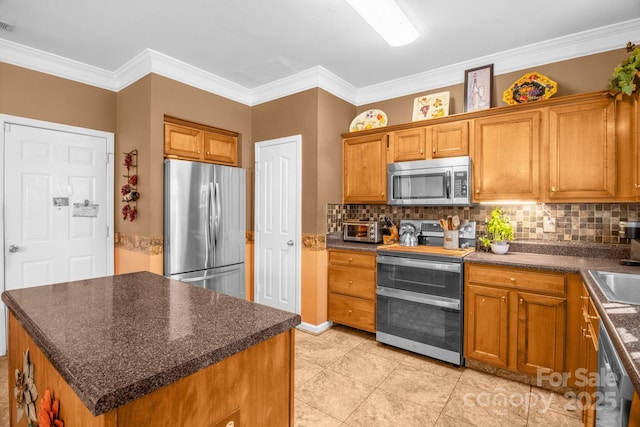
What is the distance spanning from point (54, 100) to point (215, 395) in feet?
11.1

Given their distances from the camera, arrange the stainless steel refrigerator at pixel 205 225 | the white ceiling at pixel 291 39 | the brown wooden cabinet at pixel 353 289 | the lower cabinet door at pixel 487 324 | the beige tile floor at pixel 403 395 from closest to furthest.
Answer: the beige tile floor at pixel 403 395 < the white ceiling at pixel 291 39 < the lower cabinet door at pixel 487 324 < the stainless steel refrigerator at pixel 205 225 < the brown wooden cabinet at pixel 353 289

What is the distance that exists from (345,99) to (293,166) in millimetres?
1007

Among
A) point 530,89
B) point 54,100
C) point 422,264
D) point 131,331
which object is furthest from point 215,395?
point 54,100

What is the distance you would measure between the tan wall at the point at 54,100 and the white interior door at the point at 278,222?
1601 mm

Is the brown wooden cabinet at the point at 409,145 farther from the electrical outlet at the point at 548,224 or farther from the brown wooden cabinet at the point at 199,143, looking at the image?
the brown wooden cabinet at the point at 199,143

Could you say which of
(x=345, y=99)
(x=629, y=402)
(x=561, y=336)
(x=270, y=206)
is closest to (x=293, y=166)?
(x=270, y=206)

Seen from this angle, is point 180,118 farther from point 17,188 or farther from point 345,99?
point 345,99

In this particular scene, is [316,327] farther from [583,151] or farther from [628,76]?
[628,76]

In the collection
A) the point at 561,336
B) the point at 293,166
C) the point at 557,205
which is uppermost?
the point at 293,166

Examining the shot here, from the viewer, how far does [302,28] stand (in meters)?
2.57

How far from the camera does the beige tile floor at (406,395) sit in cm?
205

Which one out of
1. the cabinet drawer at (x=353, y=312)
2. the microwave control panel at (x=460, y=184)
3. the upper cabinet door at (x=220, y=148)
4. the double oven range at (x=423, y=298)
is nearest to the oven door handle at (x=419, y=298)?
the double oven range at (x=423, y=298)

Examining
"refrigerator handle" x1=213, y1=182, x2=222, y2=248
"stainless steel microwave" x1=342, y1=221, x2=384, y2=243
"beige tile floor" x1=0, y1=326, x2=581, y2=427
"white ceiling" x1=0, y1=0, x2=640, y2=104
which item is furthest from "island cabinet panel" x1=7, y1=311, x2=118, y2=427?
"stainless steel microwave" x1=342, y1=221, x2=384, y2=243

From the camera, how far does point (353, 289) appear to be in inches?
130
